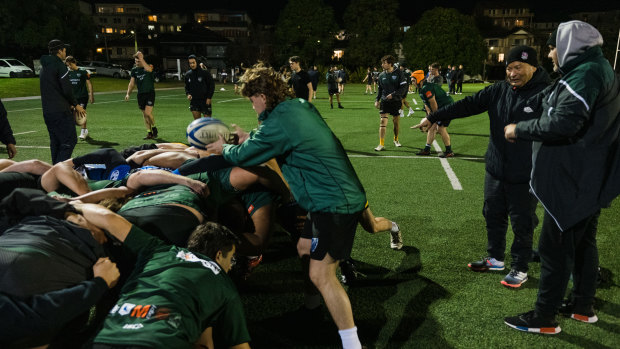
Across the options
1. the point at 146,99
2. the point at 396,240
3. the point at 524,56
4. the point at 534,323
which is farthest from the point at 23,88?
the point at 534,323

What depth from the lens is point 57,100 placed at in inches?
330

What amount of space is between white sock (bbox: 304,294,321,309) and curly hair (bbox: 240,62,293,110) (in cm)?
157

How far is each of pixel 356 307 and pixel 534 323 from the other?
141 centimetres

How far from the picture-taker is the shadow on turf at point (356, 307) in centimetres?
338

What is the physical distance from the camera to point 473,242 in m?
5.25

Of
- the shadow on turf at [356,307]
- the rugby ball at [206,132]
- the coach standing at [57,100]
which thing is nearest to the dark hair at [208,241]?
the shadow on turf at [356,307]

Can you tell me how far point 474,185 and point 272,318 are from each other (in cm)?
541

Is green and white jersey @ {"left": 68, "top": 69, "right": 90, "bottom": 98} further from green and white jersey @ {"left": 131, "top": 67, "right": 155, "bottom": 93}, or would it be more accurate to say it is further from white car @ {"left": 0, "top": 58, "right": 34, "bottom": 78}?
white car @ {"left": 0, "top": 58, "right": 34, "bottom": 78}

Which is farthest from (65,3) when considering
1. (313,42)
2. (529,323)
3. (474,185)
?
(529,323)

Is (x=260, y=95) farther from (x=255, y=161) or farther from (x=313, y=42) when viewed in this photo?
(x=313, y=42)

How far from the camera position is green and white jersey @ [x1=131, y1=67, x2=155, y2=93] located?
13117 mm

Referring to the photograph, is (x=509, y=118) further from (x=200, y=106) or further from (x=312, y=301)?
(x=200, y=106)

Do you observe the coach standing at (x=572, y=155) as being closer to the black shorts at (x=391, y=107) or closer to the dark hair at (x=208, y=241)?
the dark hair at (x=208, y=241)

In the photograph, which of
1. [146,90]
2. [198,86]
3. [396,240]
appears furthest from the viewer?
[146,90]
